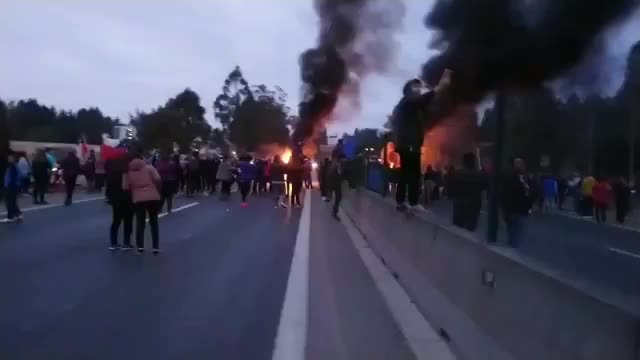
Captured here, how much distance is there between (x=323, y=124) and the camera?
76.6ft

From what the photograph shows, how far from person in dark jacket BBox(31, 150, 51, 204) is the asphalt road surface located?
9364mm

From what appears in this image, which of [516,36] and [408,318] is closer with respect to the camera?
[516,36]

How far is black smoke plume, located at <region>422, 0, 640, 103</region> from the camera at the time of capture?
620cm

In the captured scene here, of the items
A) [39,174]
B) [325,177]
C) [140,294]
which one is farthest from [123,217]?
[325,177]

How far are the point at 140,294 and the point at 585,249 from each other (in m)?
5.32

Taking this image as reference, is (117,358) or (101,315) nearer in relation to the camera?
(117,358)

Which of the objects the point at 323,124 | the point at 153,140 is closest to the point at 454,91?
the point at 323,124

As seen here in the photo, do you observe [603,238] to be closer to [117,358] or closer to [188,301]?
[188,301]

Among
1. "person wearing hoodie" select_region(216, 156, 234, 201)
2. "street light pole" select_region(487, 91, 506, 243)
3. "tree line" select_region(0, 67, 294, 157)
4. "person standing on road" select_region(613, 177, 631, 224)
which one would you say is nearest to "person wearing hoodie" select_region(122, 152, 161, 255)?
"person standing on road" select_region(613, 177, 631, 224)

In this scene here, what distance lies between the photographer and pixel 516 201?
48.3 ft

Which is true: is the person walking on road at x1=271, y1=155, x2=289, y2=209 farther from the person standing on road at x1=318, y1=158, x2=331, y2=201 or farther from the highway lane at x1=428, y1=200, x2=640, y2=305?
the highway lane at x1=428, y1=200, x2=640, y2=305

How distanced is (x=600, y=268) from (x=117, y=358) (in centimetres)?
440

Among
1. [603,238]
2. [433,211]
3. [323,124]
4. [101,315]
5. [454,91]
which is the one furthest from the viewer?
[323,124]

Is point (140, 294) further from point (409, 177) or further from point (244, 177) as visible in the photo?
point (244, 177)
